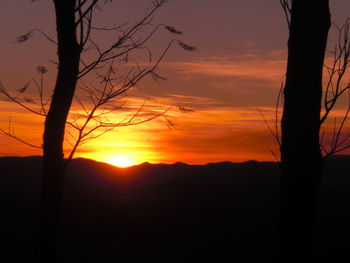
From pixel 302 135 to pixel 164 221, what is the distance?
9220mm

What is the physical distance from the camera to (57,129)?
5.74m

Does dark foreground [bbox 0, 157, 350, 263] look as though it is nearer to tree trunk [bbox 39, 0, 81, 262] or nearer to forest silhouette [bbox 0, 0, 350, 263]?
forest silhouette [bbox 0, 0, 350, 263]

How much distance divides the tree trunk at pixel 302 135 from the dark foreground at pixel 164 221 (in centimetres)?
658

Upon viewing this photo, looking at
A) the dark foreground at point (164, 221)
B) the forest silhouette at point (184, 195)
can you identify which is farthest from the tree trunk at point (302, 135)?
the dark foreground at point (164, 221)

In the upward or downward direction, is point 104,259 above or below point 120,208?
below

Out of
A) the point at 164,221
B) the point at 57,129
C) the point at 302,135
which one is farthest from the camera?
the point at 164,221

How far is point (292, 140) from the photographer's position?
159 inches

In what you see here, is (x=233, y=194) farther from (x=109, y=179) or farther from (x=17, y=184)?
(x=17, y=184)

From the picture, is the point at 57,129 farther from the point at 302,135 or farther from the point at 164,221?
the point at 164,221

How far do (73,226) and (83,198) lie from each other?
6.58 feet

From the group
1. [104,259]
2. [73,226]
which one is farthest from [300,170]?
[73,226]

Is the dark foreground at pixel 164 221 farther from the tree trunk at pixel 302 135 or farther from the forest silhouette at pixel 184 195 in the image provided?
the tree trunk at pixel 302 135

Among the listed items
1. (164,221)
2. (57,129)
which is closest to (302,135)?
(57,129)

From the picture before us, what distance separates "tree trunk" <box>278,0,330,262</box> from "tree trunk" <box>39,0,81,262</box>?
2.68 metres
